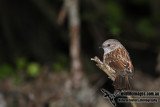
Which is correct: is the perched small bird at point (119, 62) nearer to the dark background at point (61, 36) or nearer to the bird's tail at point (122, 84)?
the bird's tail at point (122, 84)

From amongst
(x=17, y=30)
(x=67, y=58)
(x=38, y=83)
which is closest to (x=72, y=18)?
(x=38, y=83)

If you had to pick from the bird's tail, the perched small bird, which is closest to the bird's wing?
the perched small bird

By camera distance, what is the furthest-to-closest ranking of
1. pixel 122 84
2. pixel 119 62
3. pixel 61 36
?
1. pixel 61 36
2. pixel 119 62
3. pixel 122 84

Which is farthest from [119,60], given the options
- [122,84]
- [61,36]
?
[61,36]

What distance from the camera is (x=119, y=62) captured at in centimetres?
320

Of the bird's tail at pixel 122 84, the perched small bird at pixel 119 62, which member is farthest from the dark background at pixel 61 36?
the bird's tail at pixel 122 84

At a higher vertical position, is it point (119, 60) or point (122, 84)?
point (119, 60)

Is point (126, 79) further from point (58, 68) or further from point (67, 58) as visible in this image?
point (67, 58)

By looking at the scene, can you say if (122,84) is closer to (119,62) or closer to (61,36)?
(119,62)

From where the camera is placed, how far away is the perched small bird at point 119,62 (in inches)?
101

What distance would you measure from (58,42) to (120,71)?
832cm

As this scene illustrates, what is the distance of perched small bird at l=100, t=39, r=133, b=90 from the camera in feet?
8.42

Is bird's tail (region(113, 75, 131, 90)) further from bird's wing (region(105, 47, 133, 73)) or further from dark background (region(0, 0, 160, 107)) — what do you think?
dark background (region(0, 0, 160, 107))

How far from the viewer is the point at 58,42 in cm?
1126
